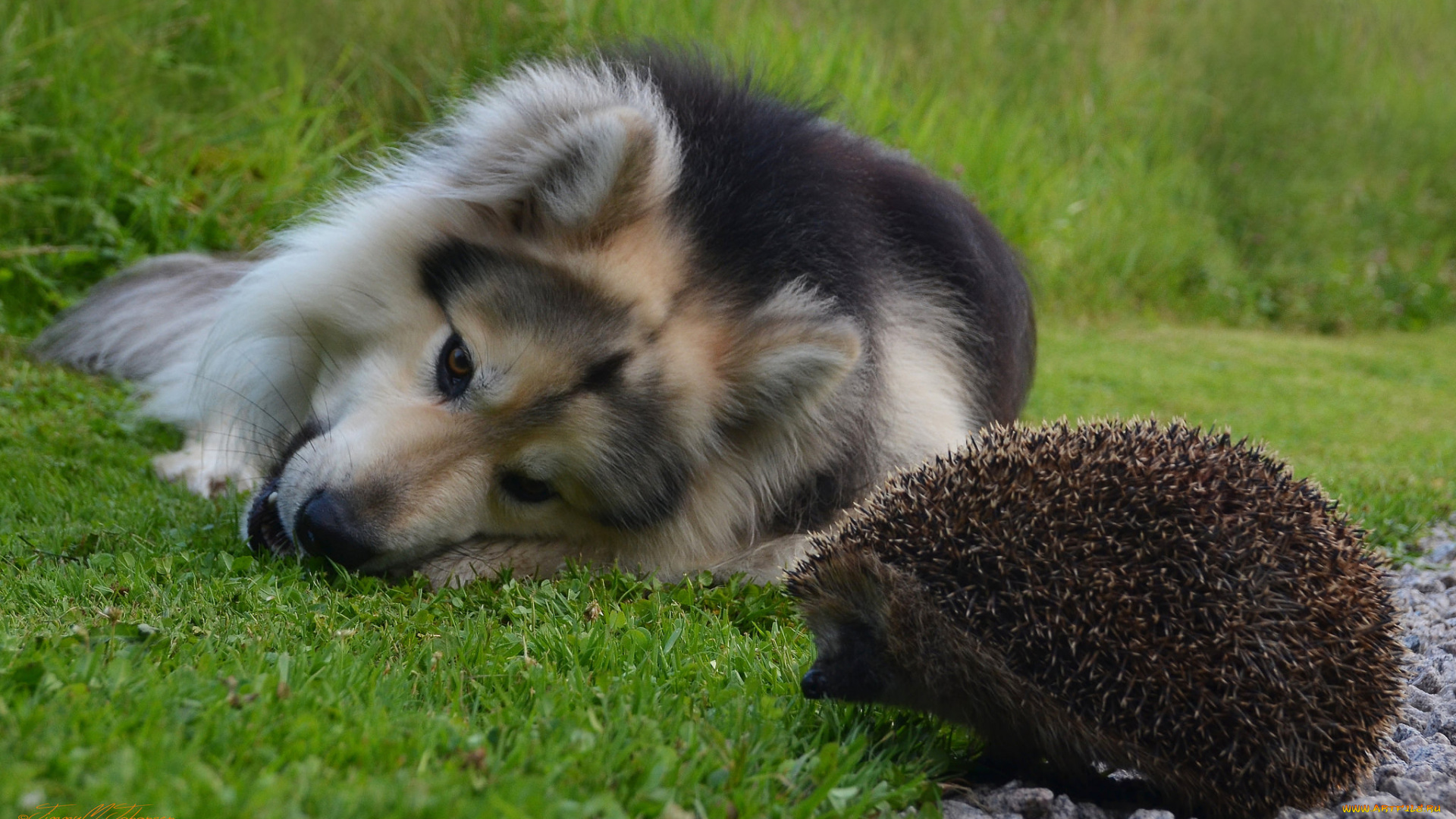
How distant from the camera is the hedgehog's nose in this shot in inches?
114

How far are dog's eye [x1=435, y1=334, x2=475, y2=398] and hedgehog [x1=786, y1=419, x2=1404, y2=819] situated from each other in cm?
139

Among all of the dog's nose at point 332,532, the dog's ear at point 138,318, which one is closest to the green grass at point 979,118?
the dog's ear at point 138,318

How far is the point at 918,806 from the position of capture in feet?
8.52

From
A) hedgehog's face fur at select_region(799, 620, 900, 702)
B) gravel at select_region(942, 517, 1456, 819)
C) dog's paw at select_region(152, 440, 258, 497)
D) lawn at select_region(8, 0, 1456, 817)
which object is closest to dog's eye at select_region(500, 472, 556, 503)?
lawn at select_region(8, 0, 1456, 817)

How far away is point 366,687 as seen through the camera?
2682mm

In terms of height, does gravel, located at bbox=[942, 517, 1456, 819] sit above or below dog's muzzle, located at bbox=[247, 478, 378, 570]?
above

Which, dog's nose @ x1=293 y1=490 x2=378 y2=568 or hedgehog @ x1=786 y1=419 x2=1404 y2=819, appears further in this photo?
dog's nose @ x1=293 y1=490 x2=378 y2=568

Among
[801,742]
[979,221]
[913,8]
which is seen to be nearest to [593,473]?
[801,742]

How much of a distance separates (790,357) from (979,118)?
876cm

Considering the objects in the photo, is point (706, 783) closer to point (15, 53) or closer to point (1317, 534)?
point (1317, 534)

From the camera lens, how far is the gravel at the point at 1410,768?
2.74 meters

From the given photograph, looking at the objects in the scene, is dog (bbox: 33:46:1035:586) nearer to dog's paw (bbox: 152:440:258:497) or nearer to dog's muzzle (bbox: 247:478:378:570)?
dog's muzzle (bbox: 247:478:378:570)

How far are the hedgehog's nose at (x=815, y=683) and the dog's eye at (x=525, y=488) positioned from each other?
4.22 feet

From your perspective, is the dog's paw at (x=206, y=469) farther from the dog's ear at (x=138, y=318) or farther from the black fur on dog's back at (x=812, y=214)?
the black fur on dog's back at (x=812, y=214)
